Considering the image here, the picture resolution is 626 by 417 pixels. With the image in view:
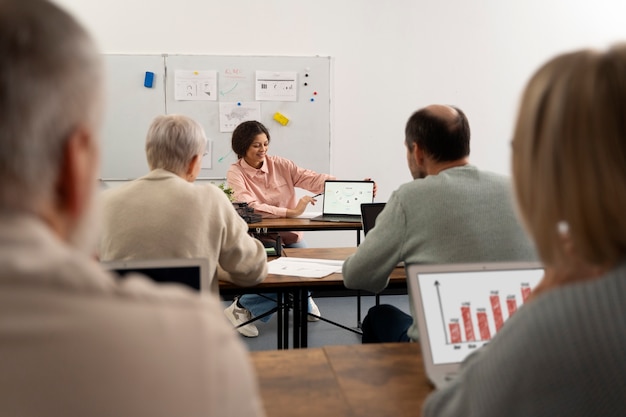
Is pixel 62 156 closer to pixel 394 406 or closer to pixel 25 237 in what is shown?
pixel 25 237

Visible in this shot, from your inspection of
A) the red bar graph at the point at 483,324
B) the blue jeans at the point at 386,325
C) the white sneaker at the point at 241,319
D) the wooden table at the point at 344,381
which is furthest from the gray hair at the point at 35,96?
the white sneaker at the point at 241,319

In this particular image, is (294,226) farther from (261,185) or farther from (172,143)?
(172,143)

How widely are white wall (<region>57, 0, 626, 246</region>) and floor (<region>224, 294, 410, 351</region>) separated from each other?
A: 61 centimetres

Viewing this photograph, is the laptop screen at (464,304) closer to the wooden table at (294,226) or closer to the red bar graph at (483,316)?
the red bar graph at (483,316)

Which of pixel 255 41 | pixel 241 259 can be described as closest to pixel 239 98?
pixel 255 41

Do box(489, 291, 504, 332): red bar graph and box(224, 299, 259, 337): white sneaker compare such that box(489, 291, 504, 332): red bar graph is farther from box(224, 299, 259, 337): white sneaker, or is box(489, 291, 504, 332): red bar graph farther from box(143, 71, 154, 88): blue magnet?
box(143, 71, 154, 88): blue magnet

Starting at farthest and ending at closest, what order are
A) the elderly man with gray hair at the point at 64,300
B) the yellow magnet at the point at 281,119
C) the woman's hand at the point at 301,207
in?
the yellow magnet at the point at 281,119, the woman's hand at the point at 301,207, the elderly man with gray hair at the point at 64,300

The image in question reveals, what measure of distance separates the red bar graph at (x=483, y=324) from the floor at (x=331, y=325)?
8.45 ft

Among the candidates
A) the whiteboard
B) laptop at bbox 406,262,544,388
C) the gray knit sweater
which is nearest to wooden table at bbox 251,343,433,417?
laptop at bbox 406,262,544,388

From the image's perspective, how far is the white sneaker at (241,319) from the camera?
4137 mm

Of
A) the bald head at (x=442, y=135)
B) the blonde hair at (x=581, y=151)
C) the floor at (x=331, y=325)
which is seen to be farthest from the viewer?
the floor at (x=331, y=325)

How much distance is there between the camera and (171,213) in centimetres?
208

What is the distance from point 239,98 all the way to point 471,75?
2053 mm

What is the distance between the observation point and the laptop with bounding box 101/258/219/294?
55.4 inches
